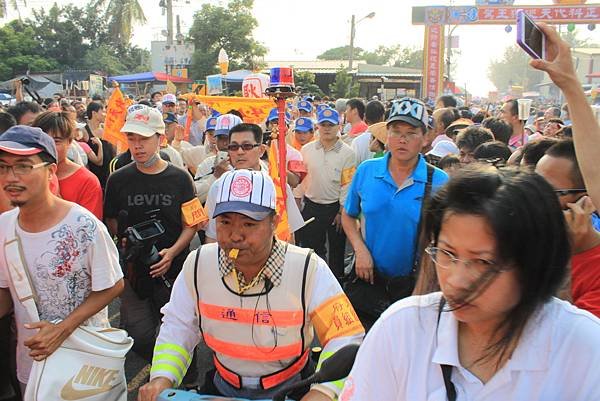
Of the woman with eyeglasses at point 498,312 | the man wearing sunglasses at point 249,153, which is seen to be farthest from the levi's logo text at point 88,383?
the man wearing sunglasses at point 249,153

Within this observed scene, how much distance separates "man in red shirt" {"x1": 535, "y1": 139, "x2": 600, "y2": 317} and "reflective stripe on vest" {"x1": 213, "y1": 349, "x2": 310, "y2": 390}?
1.06m

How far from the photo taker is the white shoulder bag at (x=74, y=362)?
2.04 metres

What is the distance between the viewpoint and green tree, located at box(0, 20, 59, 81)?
36719mm

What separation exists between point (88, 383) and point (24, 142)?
1082 mm

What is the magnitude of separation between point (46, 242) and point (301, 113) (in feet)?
22.0

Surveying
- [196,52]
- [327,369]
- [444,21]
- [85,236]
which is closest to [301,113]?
[85,236]

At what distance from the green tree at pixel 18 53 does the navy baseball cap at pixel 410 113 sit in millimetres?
39132

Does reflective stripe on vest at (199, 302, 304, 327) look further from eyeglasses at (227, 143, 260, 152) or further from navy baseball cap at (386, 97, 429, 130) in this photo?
eyeglasses at (227, 143, 260, 152)

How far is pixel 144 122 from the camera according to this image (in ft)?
11.9

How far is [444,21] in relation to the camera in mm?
25078

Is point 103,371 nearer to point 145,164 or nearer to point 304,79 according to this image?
point 145,164

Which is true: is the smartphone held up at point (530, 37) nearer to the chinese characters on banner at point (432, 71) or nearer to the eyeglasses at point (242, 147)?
the eyeglasses at point (242, 147)

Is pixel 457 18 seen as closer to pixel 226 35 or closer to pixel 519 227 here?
pixel 226 35

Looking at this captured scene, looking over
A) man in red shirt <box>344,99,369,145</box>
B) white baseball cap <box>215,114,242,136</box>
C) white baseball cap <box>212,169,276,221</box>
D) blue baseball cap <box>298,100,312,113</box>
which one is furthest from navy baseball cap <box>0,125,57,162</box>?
blue baseball cap <box>298,100,312,113</box>
